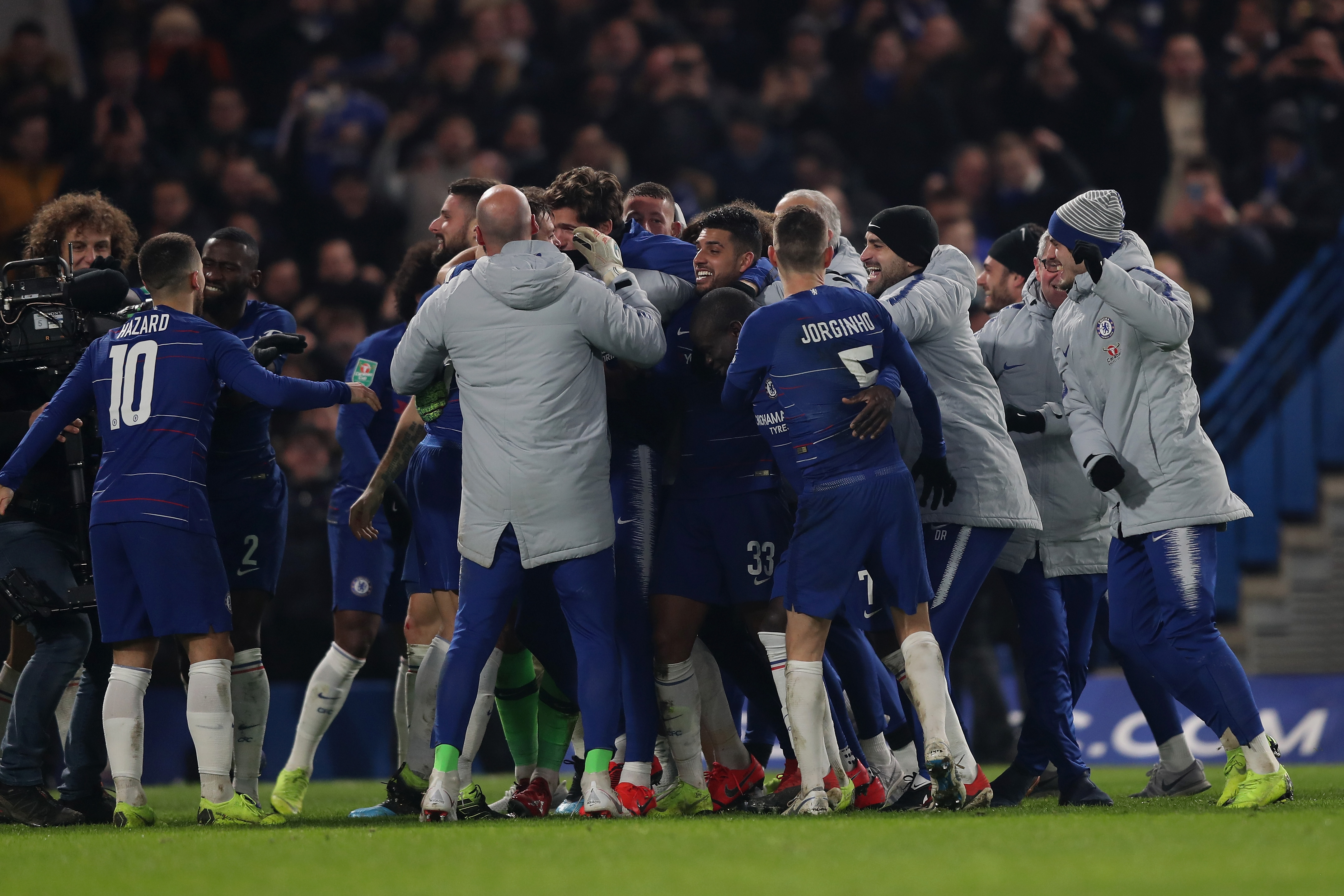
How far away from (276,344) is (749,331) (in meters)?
2.04

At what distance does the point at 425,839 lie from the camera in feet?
17.3

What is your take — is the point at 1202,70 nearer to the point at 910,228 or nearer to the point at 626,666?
the point at 910,228

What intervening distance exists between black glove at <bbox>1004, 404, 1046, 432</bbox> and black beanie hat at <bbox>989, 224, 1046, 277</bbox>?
3.14 ft

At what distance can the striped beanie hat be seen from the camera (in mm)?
6539

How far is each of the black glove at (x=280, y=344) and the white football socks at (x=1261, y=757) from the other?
413 cm

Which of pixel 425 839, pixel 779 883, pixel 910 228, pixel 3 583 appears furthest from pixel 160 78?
pixel 779 883

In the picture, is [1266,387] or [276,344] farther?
[1266,387]

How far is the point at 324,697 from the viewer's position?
7492mm

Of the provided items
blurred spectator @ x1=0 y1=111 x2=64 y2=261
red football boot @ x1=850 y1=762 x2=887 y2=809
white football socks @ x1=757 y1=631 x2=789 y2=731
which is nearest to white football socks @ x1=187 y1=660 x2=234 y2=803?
white football socks @ x1=757 y1=631 x2=789 y2=731

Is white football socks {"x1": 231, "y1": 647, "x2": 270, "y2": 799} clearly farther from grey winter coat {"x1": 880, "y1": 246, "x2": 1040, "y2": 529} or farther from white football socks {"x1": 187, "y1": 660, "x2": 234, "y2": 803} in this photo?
grey winter coat {"x1": 880, "y1": 246, "x2": 1040, "y2": 529}

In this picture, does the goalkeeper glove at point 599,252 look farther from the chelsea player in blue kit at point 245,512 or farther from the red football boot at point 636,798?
the red football boot at point 636,798

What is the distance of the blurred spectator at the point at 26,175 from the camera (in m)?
12.8

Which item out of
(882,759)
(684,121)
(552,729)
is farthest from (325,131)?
(882,759)

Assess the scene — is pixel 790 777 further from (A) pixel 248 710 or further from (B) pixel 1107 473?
(A) pixel 248 710
